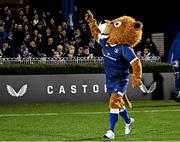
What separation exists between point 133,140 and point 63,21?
527 inches

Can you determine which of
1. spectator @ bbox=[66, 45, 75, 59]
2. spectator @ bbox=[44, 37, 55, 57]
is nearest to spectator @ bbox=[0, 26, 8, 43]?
spectator @ bbox=[44, 37, 55, 57]

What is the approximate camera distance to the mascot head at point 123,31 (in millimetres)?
10750

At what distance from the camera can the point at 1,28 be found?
19922 mm

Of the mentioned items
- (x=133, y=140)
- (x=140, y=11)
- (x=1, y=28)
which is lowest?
(x=133, y=140)

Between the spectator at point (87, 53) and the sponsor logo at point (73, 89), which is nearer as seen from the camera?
the sponsor logo at point (73, 89)

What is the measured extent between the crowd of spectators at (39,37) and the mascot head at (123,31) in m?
8.39

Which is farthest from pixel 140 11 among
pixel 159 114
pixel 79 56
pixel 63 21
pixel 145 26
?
pixel 159 114

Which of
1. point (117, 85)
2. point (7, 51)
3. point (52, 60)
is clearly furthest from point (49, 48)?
point (117, 85)

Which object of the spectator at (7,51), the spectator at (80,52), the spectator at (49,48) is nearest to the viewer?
the spectator at (7,51)

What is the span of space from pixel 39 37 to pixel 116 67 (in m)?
9.63

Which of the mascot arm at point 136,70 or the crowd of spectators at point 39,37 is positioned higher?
the crowd of spectators at point 39,37

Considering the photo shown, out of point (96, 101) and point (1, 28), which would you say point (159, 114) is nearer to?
point (96, 101)

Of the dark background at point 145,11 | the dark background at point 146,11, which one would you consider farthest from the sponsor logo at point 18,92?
the dark background at point 145,11

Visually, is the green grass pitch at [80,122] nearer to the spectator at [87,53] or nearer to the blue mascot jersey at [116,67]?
the blue mascot jersey at [116,67]
